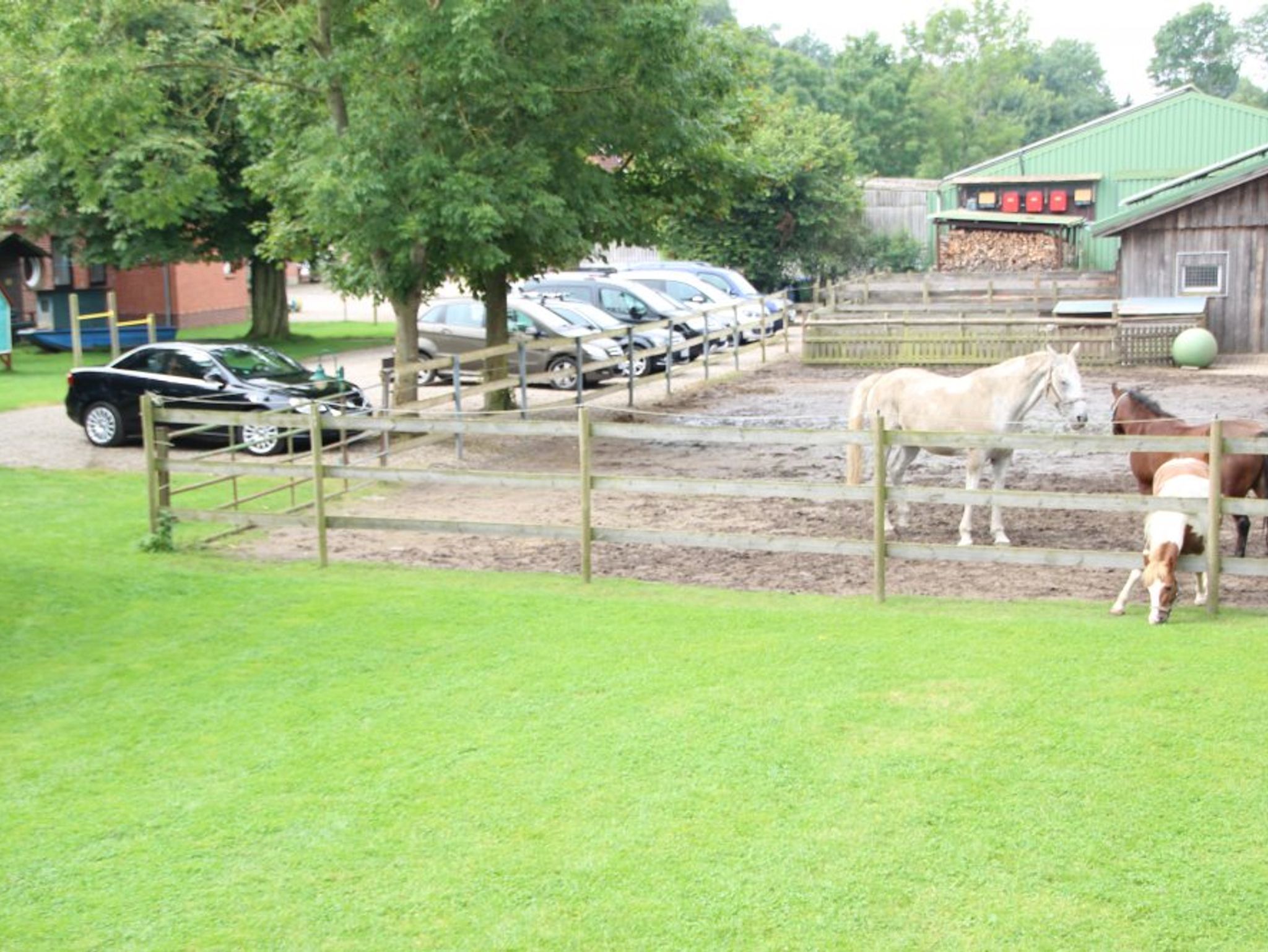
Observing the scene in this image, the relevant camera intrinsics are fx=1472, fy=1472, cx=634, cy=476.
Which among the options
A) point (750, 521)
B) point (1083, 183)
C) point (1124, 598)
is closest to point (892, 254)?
point (1083, 183)

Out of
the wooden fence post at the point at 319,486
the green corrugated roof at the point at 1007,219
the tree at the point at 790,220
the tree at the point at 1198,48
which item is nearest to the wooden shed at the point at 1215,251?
the green corrugated roof at the point at 1007,219

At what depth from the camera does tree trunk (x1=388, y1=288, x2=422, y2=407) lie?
68.6 ft

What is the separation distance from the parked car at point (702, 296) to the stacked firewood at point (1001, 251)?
1379 centimetres

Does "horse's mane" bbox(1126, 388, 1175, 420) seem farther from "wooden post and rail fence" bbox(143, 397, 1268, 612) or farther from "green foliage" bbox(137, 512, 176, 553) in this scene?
"green foliage" bbox(137, 512, 176, 553)

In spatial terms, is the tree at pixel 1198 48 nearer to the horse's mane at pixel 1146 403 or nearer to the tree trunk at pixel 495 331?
the tree trunk at pixel 495 331

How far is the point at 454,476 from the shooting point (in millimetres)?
12523

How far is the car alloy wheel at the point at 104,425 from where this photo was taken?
21141mm

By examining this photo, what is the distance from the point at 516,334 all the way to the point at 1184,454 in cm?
1625

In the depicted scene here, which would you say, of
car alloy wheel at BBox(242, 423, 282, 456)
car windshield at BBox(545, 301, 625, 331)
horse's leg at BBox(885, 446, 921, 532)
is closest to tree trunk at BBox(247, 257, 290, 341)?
car windshield at BBox(545, 301, 625, 331)

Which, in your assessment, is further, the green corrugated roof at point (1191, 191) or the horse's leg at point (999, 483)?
the green corrugated roof at point (1191, 191)

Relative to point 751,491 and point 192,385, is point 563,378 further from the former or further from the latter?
point 751,491

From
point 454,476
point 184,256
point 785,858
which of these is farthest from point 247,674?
point 184,256

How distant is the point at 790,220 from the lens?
5200 centimetres

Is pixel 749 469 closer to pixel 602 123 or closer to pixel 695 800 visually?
pixel 602 123
